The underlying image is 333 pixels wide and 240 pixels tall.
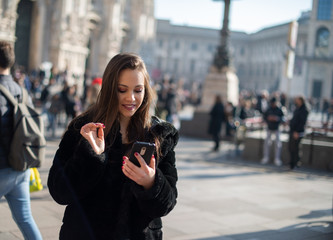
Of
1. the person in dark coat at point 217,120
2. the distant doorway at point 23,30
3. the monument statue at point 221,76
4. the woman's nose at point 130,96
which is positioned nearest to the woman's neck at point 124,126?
the woman's nose at point 130,96

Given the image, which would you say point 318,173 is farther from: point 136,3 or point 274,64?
point 274,64

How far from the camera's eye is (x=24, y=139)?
3.46 m

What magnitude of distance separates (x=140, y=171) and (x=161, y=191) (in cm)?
19

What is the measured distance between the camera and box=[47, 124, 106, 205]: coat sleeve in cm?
220

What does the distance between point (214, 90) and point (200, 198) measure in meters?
12.9

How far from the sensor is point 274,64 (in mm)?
82562

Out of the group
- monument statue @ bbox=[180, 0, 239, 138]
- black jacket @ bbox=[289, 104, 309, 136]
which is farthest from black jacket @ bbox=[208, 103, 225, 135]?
monument statue @ bbox=[180, 0, 239, 138]

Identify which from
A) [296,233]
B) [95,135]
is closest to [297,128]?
[296,233]

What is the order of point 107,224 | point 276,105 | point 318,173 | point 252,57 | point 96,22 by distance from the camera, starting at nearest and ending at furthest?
1. point 107,224
2. point 318,173
3. point 276,105
4. point 96,22
5. point 252,57

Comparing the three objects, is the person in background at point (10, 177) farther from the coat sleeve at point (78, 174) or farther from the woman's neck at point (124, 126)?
the woman's neck at point (124, 126)

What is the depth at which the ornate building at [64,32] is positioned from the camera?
31.6m

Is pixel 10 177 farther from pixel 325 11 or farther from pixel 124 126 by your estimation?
pixel 325 11

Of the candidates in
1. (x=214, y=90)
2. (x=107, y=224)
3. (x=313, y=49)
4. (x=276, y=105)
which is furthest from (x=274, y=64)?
(x=107, y=224)

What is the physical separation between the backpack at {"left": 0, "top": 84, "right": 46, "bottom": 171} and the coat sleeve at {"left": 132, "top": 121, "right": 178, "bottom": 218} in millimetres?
1415
